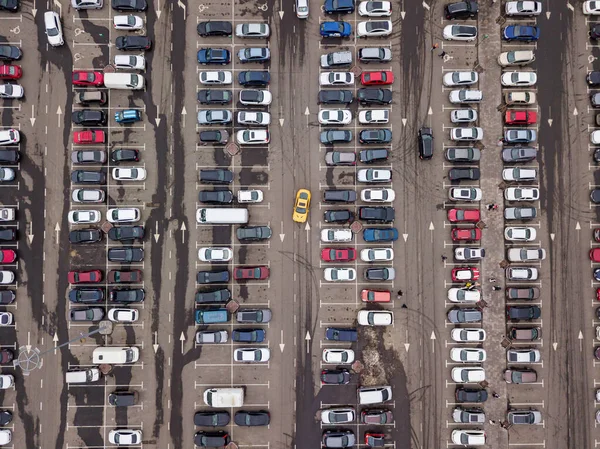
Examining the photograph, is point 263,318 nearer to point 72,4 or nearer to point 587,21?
point 72,4

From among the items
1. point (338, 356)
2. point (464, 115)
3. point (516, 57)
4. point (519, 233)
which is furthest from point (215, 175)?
point (516, 57)

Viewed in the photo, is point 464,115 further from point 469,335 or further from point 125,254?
point 125,254

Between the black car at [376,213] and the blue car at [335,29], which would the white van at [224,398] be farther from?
the blue car at [335,29]

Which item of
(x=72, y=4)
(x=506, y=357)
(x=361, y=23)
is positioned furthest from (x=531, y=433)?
(x=72, y=4)

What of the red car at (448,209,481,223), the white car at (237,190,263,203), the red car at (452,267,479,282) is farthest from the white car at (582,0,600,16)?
the white car at (237,190,263,203)

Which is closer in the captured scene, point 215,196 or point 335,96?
point 215,196
